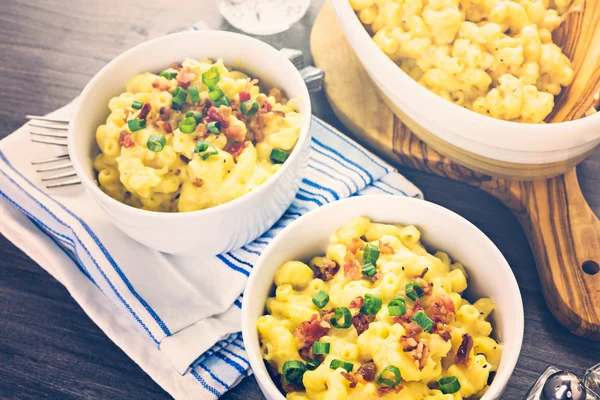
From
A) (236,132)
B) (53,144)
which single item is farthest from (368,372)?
(53,144)

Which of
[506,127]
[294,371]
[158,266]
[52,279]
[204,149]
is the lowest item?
[52,279]

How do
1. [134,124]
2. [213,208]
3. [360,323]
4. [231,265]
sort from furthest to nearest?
1. [231,265]
2. [134,124]
3. [213,208]
4. [360,323]

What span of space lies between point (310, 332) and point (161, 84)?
28.5 inches

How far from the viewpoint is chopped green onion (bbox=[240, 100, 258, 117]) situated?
1.53m

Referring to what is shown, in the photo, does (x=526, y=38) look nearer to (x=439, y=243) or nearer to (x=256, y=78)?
(x=439, y=243)

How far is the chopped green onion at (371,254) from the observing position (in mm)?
1340

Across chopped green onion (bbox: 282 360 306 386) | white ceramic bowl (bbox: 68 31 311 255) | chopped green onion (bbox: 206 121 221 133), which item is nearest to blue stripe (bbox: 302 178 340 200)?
white ceramic bowl (bbox: 68 31 311 255)

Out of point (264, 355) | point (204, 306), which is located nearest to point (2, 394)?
point (204, 306)

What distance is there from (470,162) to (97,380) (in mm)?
1078

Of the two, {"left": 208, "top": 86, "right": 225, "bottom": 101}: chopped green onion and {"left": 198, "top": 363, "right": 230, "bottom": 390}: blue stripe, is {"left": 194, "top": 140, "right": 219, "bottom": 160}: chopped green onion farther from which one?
{"left": 198, "top": 363, "right": 230, "bottom": 390}: blue stripe

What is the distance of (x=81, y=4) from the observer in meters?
2.27

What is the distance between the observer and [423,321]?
3.96 feet

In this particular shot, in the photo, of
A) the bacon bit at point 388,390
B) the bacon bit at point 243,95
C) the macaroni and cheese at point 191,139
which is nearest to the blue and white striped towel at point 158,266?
the macaroni and cheese at point 191,139

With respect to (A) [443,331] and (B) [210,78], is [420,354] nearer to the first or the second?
(A) [443,331]
